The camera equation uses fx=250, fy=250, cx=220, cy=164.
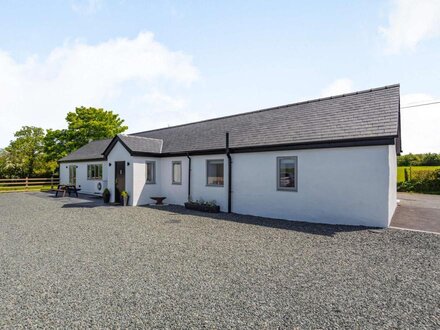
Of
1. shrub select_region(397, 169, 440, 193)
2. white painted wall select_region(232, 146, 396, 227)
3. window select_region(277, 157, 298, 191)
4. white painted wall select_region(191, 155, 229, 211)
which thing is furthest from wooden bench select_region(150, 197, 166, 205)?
shrub select_region(397, 169, 440, 193)

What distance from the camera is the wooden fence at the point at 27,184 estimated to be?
85.7 ft

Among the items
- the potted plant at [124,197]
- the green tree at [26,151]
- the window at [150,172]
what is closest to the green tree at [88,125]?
the green tree at [26,151]

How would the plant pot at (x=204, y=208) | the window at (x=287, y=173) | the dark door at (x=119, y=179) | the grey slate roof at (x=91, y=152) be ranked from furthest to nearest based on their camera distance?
the grey slate roof at (x=91, y=152) → the dark door at (x=119, y=179) → the plant pot at (x=204, y=208) → the window at (x=287, y=173)

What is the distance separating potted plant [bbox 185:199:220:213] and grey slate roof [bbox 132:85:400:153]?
2.99m

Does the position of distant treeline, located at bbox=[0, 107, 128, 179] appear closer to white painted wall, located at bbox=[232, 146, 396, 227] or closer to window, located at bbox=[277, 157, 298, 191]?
white painted wall, located at bbox=[232, 146, 396, 227]

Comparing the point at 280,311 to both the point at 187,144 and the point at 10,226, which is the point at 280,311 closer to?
Result: the point at 10,226

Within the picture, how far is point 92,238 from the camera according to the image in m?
7.78

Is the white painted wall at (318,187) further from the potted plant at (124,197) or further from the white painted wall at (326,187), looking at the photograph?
the potted plant at (124,197)

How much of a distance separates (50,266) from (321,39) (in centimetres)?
1184

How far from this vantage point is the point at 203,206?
516 inches

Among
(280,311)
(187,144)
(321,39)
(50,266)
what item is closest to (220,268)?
(280,311)

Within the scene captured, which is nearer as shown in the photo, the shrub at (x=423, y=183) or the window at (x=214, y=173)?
the window at (x=214, y=173)

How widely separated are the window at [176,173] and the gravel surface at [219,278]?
674 cm

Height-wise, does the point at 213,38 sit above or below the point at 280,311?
above
